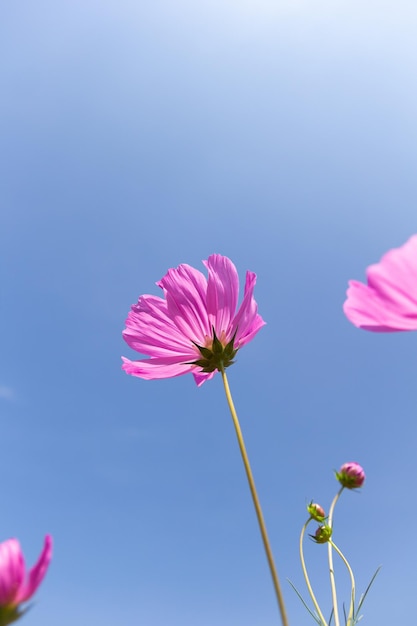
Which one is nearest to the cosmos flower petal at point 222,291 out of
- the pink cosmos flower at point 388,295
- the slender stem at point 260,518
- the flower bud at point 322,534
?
the slender stem at point 260,518

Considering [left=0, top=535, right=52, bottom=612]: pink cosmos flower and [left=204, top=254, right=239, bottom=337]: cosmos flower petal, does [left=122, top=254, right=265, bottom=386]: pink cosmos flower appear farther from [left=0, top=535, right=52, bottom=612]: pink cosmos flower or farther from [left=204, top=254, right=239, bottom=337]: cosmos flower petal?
[left=0, top=535, right=52, bottom=612]: pink cosmos flower

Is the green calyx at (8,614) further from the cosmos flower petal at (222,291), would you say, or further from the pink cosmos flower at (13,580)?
the cosmos flower petal at (222,291)

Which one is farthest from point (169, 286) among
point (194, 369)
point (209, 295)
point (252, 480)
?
point (252, 480)

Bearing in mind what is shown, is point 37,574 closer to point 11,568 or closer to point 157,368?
point 11,568

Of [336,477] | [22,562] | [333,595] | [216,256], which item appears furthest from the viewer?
[336,477]

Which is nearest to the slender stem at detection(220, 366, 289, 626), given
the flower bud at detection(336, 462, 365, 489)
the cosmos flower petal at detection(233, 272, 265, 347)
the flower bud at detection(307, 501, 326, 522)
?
the cosmos flower petal at detection(233, 272, 265, 347)

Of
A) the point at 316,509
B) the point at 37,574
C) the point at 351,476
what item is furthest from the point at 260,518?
the point at 316,509

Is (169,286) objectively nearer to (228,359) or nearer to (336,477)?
(228,359)
